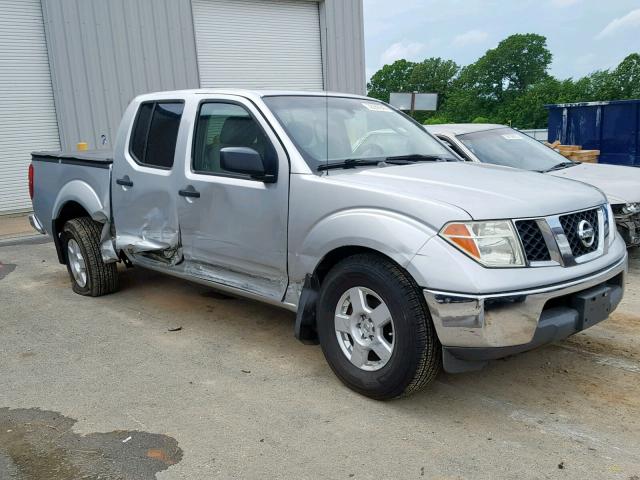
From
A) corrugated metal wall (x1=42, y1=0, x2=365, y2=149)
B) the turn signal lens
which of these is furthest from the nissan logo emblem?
corrugated metal wall (x1=42, y1=0, x2=365, y2=149)

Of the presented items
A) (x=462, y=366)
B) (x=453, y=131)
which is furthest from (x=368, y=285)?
(x=453, y=131)

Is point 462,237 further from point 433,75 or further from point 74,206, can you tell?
point 433,75

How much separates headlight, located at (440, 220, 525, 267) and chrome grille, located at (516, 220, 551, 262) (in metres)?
0.05

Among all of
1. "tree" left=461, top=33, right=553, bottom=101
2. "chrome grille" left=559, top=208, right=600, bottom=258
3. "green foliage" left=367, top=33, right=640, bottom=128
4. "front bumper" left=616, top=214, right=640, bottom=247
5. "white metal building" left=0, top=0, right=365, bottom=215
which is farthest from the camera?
"tree" left=461, top=33, right=553, bottom=101

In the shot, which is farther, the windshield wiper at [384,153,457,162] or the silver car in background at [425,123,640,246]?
the silver car in background at [425,123,640,246]

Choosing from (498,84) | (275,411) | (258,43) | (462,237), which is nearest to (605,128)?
(258,43)

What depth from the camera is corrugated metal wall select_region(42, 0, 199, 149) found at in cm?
1301

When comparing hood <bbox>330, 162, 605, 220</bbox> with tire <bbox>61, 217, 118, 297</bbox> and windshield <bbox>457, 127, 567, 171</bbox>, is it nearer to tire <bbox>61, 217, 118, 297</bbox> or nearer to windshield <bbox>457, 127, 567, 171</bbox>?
windshield <bbox>457, 127, 567, 171</bbox>

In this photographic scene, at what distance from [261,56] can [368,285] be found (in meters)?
13.6

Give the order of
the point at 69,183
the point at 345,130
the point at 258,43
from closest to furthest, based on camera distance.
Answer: the point at 345,130 → the point at 69,183 → the point at 258,43

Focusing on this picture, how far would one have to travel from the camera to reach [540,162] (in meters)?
7.23

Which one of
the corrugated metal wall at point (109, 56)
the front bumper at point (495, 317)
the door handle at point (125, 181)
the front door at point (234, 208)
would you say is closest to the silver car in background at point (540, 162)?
the front door at point (234, 208)

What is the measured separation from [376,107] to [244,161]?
1487 millimetres

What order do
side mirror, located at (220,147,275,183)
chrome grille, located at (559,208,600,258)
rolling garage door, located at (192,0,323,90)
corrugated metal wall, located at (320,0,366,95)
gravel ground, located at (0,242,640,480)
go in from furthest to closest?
corrugated metal wall, located at (320,0,366,95) < rolling garage door, located at (192,0,323,90) < side mirror, located at (220,147,275,183) < chrome grille, located at (559,208,600,258) < gravel ground, located at (0,242,640,480)
